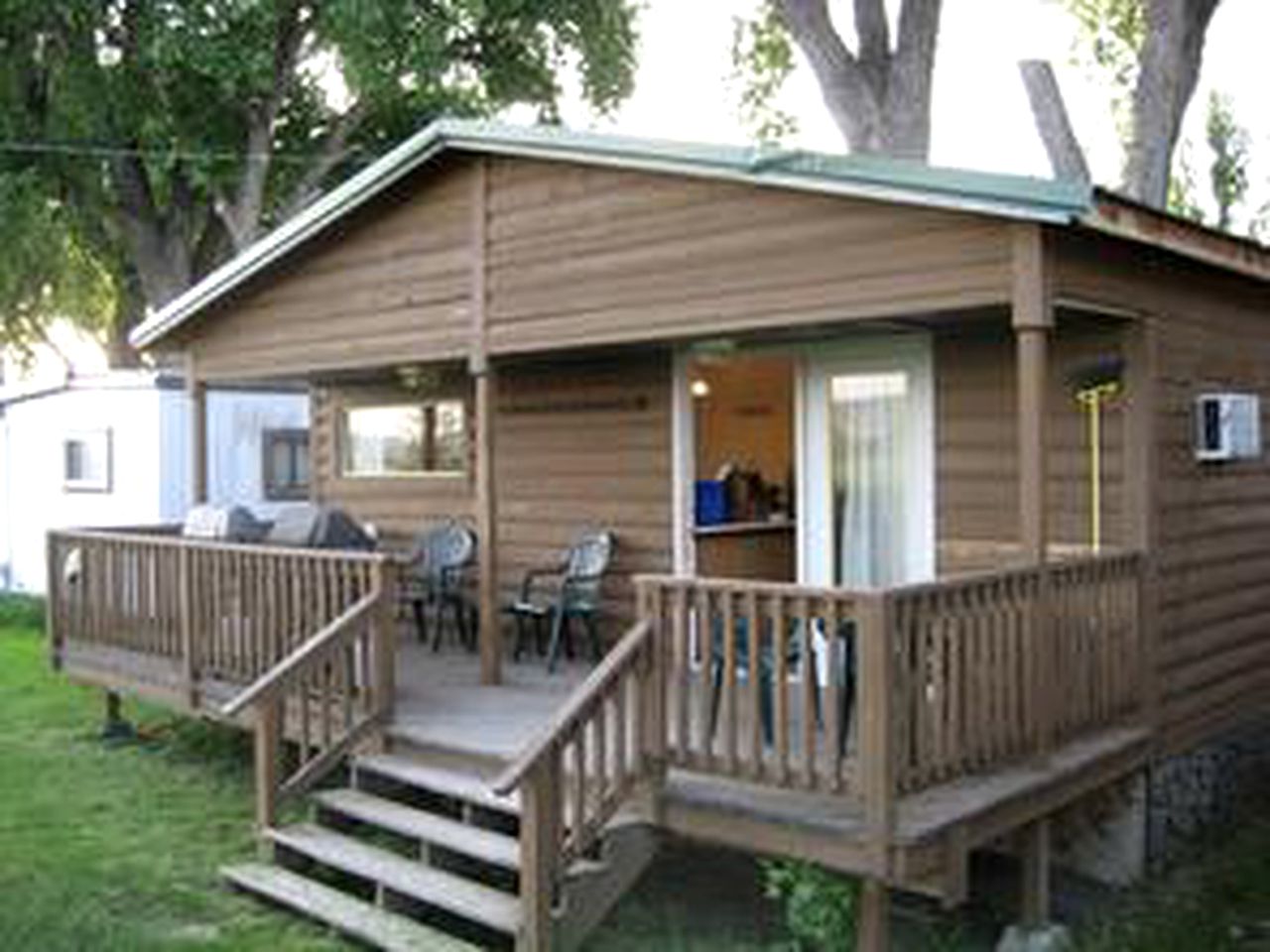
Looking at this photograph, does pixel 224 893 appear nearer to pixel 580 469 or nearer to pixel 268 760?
pixel 268 760

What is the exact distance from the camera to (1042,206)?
21.2 ft

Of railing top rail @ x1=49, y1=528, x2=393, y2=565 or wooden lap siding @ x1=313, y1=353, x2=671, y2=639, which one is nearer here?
railing top rail @ x1=49, y1=528, x2=393, y2=565

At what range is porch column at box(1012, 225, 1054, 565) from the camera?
668 cm

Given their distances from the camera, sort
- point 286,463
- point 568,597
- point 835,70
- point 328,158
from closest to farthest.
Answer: point 568,597 → point 835,70 → point 286,463 → point 328,158

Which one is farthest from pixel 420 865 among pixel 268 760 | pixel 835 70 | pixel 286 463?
pixel 286 463

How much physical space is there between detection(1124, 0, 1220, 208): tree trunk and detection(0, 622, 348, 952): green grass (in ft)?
28.5

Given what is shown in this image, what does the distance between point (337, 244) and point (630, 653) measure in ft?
16.8

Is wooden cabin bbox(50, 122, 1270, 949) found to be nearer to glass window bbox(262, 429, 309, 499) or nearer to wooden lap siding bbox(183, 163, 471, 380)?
wooden lap siding bbox(183, 163, 471, 380)

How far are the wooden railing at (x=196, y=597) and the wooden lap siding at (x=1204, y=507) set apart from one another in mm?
4087

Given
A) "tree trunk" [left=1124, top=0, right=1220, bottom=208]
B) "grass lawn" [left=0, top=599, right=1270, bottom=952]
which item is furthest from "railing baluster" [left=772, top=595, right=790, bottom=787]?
"tree trunk" [left=1124, top=0, right=1220, bottom=208]

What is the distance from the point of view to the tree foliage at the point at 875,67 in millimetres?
14000

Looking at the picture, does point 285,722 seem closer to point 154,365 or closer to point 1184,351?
point 1184,351

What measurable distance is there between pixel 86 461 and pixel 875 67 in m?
11.0

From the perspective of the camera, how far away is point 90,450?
19719 millimetres
